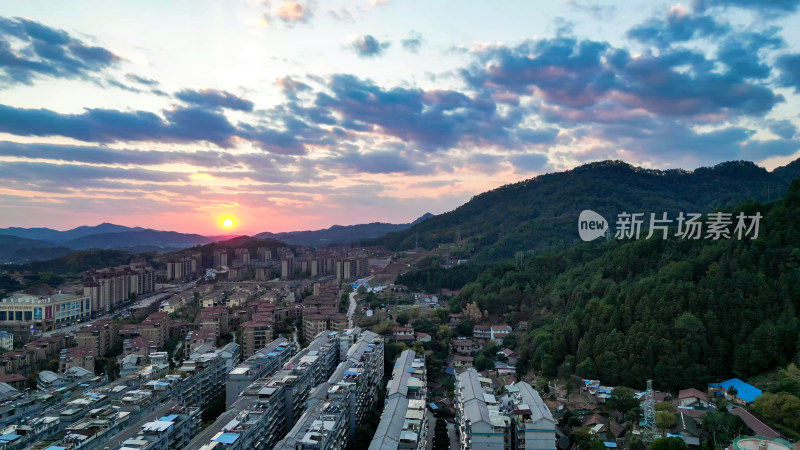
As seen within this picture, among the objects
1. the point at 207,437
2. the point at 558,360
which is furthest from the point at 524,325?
the point at 207,437

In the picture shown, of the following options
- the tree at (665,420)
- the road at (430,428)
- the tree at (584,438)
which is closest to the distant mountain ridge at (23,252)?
the road at (430,428)

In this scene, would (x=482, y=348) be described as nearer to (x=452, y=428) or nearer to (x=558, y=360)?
(x=558, y=360)

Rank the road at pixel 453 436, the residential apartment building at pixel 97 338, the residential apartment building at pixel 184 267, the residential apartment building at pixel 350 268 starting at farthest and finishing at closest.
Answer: the residential apartment building at pixel 184 267, the residential apartment building at pixel 350 268, the residential apartment building at pixel 97 338, the road at pixel 453 436

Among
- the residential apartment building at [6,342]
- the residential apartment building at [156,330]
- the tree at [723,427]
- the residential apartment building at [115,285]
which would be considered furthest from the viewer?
the residential apartment building at [115,285]

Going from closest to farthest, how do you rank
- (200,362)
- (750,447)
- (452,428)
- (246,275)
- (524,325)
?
(750,447) < (452,428) < (200,362) < (524,325) < (246,275)

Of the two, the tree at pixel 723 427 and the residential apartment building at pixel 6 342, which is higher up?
the residential apartment building at pixel 6 342

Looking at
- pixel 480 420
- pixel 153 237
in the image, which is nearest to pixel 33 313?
pixel 480 420

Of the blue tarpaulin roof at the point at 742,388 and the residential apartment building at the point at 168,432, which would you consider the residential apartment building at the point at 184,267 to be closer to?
the residential apartment building at the point at 168,432
